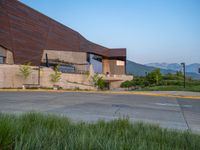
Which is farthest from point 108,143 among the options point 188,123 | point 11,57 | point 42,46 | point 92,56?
point 92,56

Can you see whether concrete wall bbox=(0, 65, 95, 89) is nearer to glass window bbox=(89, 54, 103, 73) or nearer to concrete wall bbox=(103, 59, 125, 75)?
glass window bbox=(89, 54, 103, 73)

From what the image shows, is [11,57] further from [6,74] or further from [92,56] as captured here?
[92,56]

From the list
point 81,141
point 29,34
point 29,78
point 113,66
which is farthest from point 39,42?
point 81,141

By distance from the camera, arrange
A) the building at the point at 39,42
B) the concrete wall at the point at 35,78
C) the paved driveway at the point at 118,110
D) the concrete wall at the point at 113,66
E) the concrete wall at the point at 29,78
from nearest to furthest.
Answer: the paved driveway at the point at 118,110 < the concrete wall at the point at 29,78 < the concrete wall at the point at 35,78 < the building at the point at 39,42 < the concrete wall at the point at 113,66

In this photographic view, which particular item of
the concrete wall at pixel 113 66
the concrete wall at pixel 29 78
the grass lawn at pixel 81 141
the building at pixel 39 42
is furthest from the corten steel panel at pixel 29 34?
the grass lawn at pixel 81 141

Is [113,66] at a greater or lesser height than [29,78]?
greater

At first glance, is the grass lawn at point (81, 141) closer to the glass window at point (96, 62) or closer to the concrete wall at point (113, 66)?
the glass window at point (96, 62)

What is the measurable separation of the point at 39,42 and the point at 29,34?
3513 millimetres

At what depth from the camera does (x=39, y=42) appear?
143 feet

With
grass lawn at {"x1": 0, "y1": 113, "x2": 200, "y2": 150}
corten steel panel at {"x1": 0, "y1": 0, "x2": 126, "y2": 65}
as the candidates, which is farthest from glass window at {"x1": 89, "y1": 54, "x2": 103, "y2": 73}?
grass lawn at {"x1": 0, "y1": 113, "x2": 200, "y2": 150}

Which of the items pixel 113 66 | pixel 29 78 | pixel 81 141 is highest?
pixel 113 66

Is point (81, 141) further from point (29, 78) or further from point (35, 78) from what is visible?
point (35, 78)

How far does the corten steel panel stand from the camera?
34.8 metres

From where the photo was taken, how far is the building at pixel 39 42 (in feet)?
115
